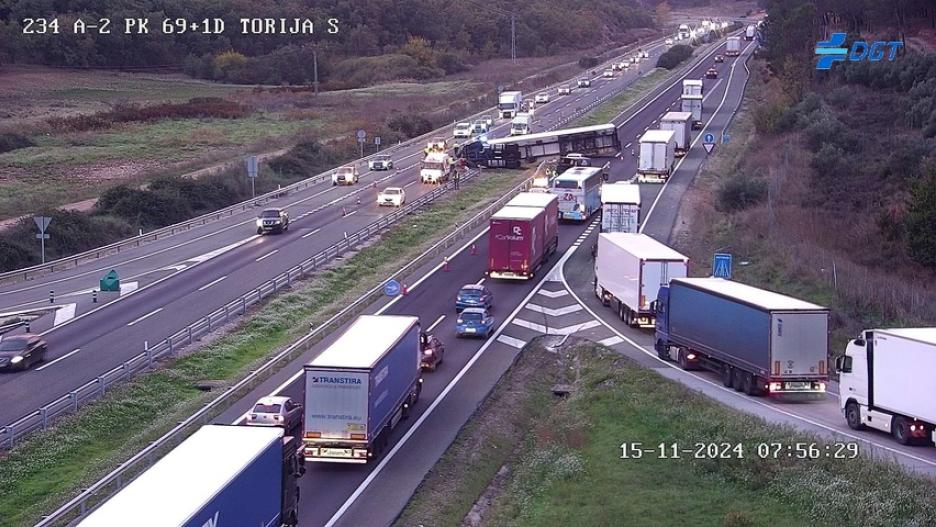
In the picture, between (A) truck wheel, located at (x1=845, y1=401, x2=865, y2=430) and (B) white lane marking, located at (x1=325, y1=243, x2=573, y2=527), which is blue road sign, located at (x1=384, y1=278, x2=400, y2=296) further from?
(A) truck wheel, located at (x1=845, y1=401, x2=865, y2=430)

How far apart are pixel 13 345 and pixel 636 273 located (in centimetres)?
2388

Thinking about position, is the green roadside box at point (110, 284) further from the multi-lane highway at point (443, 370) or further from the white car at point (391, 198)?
the white car at point (391, 198)

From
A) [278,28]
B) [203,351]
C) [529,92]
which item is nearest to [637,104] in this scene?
[529,92]

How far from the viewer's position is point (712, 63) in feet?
557

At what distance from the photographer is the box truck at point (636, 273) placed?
4616cm

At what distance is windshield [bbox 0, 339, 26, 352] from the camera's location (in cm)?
3953

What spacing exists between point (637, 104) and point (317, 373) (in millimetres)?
106872

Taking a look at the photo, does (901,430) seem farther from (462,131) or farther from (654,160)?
(462,131)

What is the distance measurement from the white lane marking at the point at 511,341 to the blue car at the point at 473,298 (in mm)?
2828

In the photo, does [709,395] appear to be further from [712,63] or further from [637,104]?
[712,63]

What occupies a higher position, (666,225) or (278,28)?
(278,28)

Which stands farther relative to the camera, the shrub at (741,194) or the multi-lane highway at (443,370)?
the shrub at (741,194)

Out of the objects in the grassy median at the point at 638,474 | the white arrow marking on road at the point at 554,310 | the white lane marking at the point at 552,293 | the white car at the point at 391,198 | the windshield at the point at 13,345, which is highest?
the white car at the point at 391,198

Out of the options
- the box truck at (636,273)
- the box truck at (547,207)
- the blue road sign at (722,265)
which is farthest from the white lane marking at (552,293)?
the blue road sign at (722,265)
